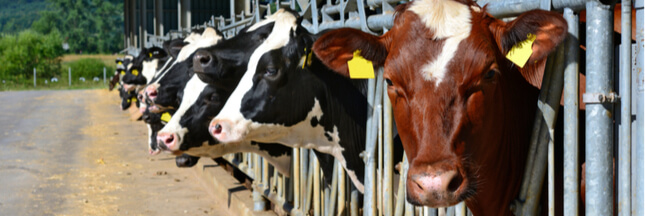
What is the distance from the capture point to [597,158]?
2.46 meters

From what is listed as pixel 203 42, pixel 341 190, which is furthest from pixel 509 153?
pixel 203 42

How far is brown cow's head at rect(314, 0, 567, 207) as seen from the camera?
97.4 inches

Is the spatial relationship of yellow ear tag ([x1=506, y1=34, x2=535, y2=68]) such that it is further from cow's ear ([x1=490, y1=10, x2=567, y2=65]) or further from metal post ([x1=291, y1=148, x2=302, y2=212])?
metal post ([x1=291, y1=148, x2=302, y2=212])

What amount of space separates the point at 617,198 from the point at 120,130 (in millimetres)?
14587

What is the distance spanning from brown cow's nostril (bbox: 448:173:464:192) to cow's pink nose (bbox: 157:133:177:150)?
2922mm

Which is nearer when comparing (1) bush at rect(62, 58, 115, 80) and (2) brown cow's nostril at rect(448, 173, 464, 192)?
(2) brown cow's nostril at rect(448, 173, 464, 192)

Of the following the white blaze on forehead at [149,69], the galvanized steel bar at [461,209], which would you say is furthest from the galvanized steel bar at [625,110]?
the white blaze on forehead at [149,69]

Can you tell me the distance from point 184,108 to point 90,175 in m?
5.21

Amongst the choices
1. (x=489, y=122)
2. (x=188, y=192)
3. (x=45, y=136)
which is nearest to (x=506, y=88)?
(x=489, y=122)

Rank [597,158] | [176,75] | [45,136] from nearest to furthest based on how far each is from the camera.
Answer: [597,158], [176,75], [45,136]

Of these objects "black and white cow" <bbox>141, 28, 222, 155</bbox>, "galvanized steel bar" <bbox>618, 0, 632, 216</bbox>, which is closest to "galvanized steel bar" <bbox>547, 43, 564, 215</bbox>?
"galvanized steel bar" <bbox>618, 0, 632, 216</bbox>

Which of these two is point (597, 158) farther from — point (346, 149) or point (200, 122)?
point (200, 122)

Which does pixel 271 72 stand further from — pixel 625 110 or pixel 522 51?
pixel 625 110

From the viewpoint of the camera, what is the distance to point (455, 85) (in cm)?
258
